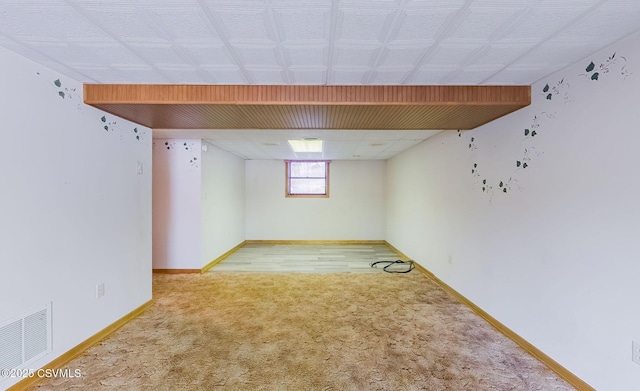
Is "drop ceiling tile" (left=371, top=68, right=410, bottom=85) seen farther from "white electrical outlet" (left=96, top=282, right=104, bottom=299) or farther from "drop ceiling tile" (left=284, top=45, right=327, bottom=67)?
"white electrical outlet" (left=96, top=282, right=104, bottom=299)

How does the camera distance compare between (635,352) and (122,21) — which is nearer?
(122,21)

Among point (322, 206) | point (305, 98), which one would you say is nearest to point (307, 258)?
point (322, 206)

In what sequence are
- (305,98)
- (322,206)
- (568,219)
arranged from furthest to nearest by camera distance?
(322,206)
(305,98)
(568,219)

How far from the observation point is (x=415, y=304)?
3.56 m

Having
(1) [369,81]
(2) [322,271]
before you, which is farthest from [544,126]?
(2) [322,271]

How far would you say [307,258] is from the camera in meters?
6.07

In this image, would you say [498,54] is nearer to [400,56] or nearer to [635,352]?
[400,56]

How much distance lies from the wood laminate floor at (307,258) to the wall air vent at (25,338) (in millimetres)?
2939

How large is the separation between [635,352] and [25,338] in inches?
152

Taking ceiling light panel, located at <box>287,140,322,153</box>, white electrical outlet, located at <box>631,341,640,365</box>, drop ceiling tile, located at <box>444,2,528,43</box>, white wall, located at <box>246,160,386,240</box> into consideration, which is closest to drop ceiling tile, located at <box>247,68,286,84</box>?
drop ceiling tile, located at <box>444,2,528,43</box>

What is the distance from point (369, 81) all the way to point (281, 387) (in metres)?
2.42

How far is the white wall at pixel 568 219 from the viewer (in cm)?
174

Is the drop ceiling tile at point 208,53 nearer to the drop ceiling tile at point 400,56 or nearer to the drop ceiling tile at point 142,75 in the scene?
the drop ceiling tile at point 142,75

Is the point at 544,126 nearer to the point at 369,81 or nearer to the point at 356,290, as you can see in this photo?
the point at 369,81
